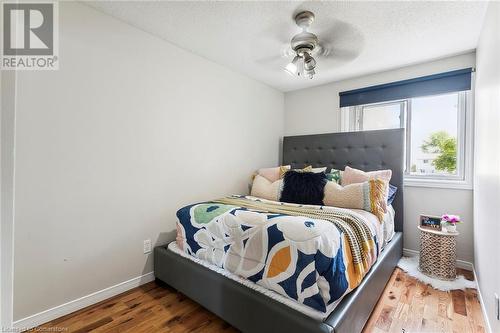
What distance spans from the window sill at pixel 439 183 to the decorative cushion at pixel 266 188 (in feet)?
5.04

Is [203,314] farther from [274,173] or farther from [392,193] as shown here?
[392,193]

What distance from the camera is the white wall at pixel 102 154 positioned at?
1.64 meters

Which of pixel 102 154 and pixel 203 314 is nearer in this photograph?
pixel 203 314

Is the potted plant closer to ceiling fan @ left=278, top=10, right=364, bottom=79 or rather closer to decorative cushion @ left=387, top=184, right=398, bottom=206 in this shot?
decorative cushion @ left=387, top=184, right=398, bottom=206

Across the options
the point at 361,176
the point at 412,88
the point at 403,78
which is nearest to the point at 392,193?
the point at 361,176

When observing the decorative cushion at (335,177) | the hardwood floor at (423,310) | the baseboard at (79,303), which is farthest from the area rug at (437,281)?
the baseboard at (79,303)

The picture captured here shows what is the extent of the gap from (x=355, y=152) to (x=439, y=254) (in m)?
1.36

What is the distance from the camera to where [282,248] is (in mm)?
1427

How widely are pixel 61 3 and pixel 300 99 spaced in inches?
117

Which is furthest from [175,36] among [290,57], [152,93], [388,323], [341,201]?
[388,323]

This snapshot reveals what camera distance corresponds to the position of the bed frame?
1323 millimetres

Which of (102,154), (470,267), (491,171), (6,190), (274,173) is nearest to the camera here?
(6,190)

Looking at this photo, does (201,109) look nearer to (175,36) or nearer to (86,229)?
(175,36)

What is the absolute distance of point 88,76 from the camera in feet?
6.11
